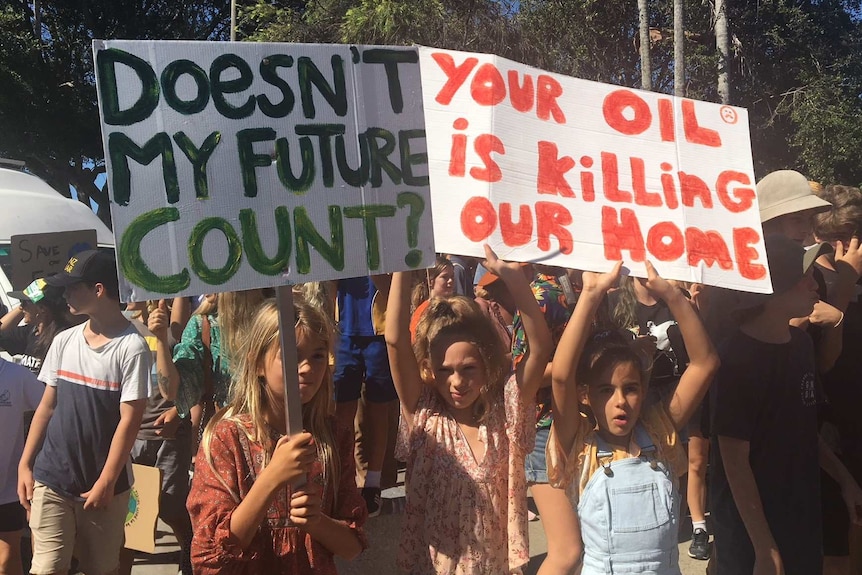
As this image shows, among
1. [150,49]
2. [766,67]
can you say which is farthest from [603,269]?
[766,67]

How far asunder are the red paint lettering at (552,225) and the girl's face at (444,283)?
245 cm

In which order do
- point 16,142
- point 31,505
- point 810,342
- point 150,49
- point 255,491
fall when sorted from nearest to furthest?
point 150,49
point 255,491
point 810,342
point 31,505
point 16,142

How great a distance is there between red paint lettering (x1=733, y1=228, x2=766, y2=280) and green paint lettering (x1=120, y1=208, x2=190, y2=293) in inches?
70.3

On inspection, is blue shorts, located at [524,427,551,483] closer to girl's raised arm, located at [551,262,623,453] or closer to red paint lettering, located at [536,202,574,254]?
girl's raised arm, located at [551,262,623,453]

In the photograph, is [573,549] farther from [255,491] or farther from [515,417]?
[255,491]

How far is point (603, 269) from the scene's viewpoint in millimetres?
2756

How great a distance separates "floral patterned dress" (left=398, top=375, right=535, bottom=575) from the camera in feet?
9.31

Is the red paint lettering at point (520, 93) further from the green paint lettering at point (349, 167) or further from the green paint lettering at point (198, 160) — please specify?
the green paint lettering at point (198, 160)

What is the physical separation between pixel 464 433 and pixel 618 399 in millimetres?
545

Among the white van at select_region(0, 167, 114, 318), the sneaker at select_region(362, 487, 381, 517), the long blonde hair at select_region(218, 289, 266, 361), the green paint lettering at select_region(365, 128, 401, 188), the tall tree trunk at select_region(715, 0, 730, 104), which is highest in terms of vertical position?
the tall tree trunk at select_region(715, 0, 730, 104)

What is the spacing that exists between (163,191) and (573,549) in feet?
5.64

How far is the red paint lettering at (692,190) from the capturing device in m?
2.89

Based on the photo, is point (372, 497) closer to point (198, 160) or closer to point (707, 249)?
point (707, 249)

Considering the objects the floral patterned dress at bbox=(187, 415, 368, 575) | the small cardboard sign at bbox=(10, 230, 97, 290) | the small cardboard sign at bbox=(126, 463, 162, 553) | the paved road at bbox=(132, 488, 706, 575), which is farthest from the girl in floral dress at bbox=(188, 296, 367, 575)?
the small cardboard sign at bbox=(10, 230, 97, 290)
